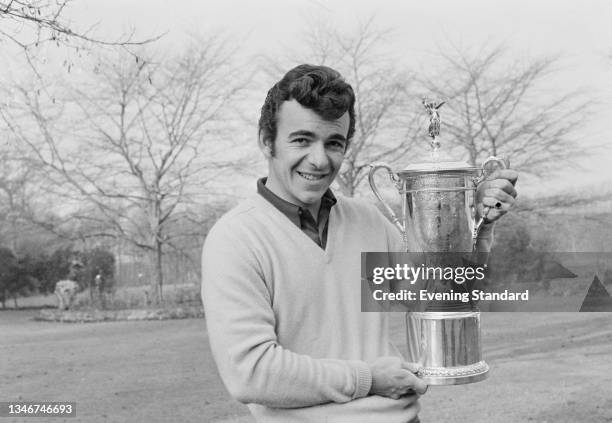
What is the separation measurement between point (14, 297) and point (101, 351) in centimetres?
464

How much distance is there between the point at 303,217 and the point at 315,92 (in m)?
0.31

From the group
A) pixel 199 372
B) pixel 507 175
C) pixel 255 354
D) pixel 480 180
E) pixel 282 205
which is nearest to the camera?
pixel 255 354

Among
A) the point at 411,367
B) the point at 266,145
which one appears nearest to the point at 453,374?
the point at 411,367

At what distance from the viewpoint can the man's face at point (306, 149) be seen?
158 centimetres

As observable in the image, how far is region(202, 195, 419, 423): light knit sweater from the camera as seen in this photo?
1.46 meters

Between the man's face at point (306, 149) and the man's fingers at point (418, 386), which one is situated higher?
the man's face at point (306, 149)

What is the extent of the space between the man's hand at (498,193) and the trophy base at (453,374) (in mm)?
441

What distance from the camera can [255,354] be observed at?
4.74 ft

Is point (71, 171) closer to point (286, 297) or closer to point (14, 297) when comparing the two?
point (14, 297)

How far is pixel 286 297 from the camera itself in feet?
5.09

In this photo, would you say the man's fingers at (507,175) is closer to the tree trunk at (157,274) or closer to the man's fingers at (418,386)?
the man's fingers at (418,386)

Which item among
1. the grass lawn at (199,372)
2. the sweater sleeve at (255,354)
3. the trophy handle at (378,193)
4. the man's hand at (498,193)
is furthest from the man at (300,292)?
the grass lawn at (199,372)

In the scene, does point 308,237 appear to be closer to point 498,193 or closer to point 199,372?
point 498,193

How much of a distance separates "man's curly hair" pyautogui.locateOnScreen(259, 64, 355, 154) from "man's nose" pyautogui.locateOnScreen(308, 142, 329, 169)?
0.07 meters
